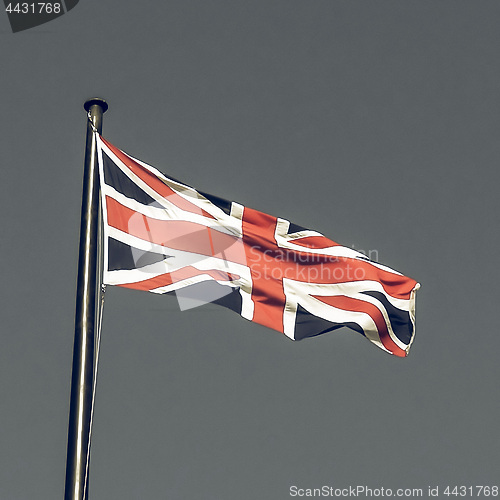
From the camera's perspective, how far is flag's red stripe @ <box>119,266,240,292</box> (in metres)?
9.96

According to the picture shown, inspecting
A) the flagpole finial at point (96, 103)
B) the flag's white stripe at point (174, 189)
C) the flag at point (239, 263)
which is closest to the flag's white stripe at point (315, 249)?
the flag at point (239, 263)

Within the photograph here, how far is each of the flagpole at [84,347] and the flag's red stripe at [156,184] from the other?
2.50 feet

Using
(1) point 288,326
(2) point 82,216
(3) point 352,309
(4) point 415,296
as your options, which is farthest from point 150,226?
(4) point 415,296

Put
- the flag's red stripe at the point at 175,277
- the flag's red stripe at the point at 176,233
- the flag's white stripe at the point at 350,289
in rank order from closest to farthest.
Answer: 1. the flag's red stripe at the point at 175,277
2. the flag's red stripe at the point at 176,233
3. the flag's white stripe at the point at 350,289

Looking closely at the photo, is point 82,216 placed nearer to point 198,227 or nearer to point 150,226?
point 150,226

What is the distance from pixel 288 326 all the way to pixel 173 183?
240 cm

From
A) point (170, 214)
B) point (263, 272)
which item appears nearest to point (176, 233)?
point (170, 214)

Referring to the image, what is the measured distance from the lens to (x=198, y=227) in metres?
11.2

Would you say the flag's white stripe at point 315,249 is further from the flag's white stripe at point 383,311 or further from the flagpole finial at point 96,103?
the flagpole finial at point 96,103

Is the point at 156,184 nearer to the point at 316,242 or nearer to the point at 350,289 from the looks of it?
the point at 316,242

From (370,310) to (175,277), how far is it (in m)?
3.10

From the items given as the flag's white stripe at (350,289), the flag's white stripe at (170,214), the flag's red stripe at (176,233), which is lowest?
the flag's white stripe at (350,289)

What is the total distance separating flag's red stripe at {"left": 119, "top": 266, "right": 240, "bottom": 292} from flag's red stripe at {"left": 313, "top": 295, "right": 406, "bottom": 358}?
4.90ft

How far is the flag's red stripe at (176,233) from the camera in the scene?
33.1 ft
